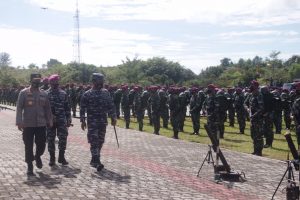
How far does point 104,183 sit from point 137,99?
14592mm

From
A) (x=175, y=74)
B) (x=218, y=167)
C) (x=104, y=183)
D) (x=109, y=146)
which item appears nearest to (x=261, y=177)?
(x=218, y=167)

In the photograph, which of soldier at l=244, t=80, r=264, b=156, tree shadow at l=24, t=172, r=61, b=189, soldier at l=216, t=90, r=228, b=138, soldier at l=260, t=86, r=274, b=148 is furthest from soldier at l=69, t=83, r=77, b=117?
tree shadow at l=24, t=172, r=61, b=189

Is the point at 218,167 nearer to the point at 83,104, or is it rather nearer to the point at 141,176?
the point at 141,176

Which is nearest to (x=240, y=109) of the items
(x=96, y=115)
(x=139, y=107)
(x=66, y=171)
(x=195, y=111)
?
(x=195, y=111)

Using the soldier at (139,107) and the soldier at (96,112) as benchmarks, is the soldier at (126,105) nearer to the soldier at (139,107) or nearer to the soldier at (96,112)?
the soldier at (139,107)

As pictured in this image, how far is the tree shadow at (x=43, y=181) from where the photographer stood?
8.81m

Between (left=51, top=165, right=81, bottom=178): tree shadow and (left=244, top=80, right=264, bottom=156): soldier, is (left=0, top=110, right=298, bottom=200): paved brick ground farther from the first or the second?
(left=244, top=80, right=264, bottom=156): soldier

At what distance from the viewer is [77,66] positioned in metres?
70.8

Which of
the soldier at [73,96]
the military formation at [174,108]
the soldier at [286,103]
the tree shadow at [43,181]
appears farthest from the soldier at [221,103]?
the soldier at [73,96]

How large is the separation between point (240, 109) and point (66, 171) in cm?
1190

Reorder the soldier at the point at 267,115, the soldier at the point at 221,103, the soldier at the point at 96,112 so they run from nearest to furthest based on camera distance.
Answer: the soldier at the point at 96,112, the soldier at the point at 267,115, the soldier at the point at 221,103

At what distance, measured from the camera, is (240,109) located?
68.2 feet

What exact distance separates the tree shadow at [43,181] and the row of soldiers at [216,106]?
3.86m

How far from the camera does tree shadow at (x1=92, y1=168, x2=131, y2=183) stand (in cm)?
939
